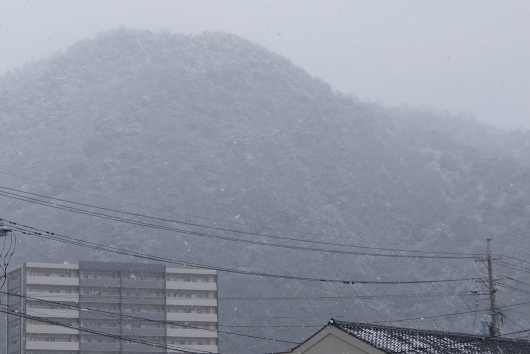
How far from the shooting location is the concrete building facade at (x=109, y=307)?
115m

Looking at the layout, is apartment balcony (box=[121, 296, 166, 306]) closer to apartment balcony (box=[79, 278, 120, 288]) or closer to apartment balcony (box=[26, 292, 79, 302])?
apartment balcony (box=[79, 278, 120, 288])

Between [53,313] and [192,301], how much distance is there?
64.6ft

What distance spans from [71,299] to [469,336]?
262ft

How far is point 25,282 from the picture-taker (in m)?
117

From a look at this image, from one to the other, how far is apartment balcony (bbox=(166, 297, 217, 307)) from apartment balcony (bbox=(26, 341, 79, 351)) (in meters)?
15.9

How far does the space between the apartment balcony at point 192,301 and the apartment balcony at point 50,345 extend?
15.9m

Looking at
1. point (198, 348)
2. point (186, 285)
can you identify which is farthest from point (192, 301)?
point (198, 348)

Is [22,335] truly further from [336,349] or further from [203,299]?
[336,349]

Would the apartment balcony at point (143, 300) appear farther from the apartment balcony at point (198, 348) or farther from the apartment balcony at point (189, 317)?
the apartment balcony at point (198, 348)

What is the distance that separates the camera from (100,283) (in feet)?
399

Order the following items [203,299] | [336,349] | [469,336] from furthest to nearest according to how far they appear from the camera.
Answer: [203,299]
[469,336]
[336,349]

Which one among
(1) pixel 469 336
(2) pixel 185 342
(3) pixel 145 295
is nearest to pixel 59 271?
(3) pixel 145 295

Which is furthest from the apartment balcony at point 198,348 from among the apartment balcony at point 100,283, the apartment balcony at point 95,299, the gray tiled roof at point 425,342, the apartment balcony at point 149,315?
the gray tiled roof at point 425,342

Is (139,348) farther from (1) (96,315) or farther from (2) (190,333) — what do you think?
(2) (190,333)
